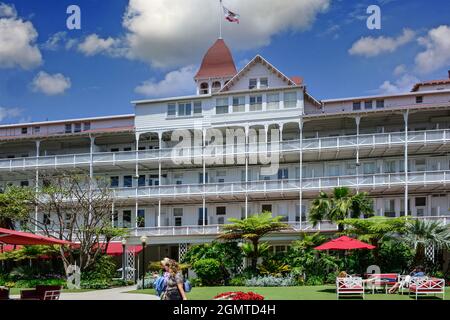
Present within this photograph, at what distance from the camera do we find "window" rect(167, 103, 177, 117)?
54781mm

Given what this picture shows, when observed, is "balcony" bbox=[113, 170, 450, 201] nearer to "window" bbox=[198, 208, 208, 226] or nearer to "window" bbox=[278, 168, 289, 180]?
"window" bbox=[198, 208, 208, 226]

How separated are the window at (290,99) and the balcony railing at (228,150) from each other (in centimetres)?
307

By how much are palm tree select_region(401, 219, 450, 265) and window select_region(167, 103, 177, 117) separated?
24320mm

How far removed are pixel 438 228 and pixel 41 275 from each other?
26.0 metres

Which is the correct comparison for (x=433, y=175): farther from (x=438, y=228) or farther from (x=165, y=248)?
(x=165, y=248)

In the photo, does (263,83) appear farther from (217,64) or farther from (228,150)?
(217,64)

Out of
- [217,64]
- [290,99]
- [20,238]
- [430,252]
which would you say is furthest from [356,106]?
[20,238]

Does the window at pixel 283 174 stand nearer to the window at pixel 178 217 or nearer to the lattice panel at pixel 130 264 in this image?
the window at pixel 178 217

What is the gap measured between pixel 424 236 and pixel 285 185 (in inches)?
607

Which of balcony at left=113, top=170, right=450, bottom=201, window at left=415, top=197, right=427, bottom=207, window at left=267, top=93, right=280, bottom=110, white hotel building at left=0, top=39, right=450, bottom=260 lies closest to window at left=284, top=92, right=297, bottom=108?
white hotel building at left=0, top=39, right=450, bottom=260

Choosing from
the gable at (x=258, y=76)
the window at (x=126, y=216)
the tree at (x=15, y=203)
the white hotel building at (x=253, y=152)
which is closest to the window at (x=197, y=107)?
the white hotel building at (x=253, y=152)

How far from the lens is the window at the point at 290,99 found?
2021 inches
